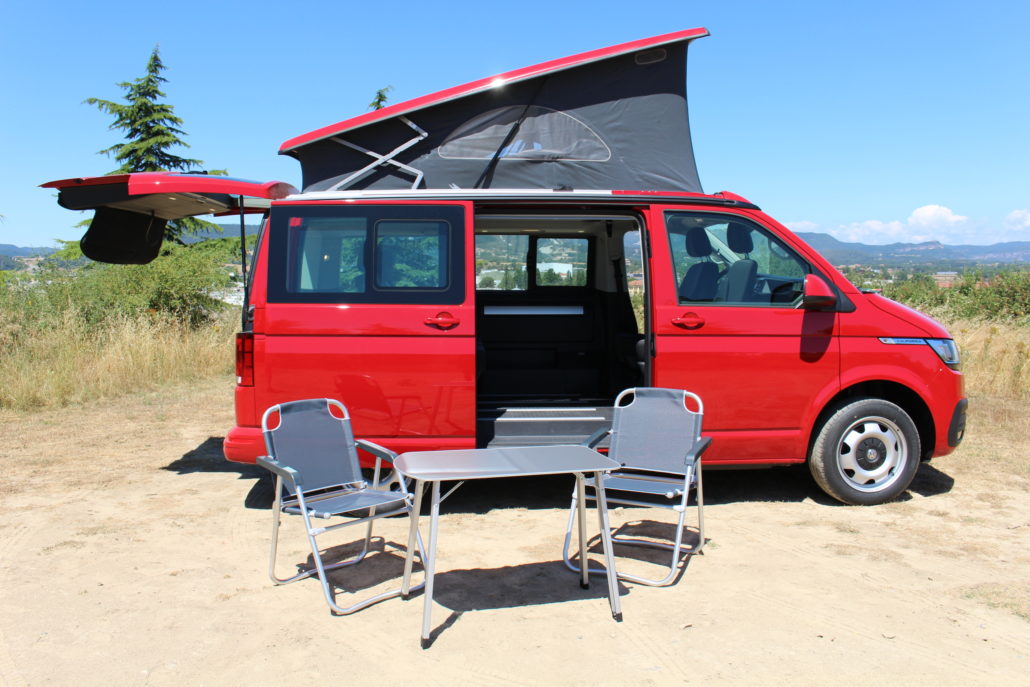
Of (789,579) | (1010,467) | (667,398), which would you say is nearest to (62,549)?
(667,398)

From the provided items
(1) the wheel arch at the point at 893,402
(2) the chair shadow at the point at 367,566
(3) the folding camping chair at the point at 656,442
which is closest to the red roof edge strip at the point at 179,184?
(2) the chair shadow at the point at 367,566

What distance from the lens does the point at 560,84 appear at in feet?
20.0

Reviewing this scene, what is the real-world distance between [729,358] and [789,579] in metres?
1.62

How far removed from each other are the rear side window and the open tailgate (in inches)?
17.1

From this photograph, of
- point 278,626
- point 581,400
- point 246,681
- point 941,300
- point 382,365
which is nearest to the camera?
point 246,681

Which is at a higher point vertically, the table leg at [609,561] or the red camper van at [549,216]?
the red camper van at [549,216]

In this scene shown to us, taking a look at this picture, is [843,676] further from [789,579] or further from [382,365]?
[382,365]

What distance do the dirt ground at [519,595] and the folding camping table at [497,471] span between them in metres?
0.18

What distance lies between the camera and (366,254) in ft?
17.9

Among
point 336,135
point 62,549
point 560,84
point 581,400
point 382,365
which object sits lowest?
point 62,549

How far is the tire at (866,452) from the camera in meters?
5.68

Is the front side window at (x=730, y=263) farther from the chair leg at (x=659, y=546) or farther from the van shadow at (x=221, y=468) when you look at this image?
the van shadow at (x=221, y=468)

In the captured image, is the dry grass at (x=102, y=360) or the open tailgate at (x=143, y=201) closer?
the open tailgate at (x=143, y=201)

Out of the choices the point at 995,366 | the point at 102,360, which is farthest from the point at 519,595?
the point at 995,366
